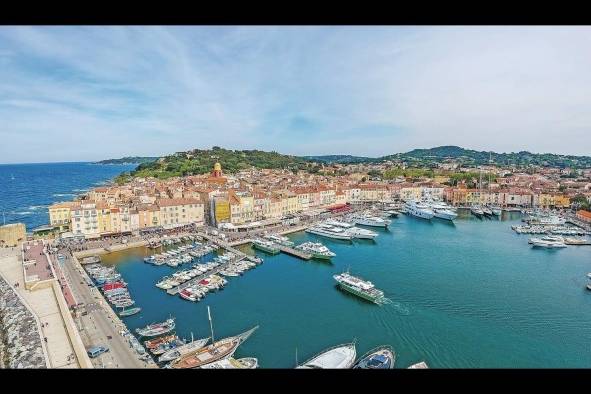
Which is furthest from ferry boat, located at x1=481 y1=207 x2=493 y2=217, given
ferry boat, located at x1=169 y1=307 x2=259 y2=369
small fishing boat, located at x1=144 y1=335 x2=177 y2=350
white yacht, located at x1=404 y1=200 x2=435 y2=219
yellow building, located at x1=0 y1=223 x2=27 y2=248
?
yellow building, located at x1=0 y1=223 x2=27 y2=248

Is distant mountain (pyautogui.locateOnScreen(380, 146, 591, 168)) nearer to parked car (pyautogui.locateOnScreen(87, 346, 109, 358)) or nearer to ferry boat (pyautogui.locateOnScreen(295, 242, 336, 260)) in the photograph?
ferry boat (pyautogui.locateOnScreen(295, 242, 336, 260))

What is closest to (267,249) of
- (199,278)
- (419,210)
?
(199,278)

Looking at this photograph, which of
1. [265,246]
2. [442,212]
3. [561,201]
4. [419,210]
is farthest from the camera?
[561,201]

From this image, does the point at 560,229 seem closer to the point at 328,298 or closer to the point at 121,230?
the point at 328,298

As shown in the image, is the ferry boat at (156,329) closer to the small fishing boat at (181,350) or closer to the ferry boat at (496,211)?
the small fishing boat at (181,350)

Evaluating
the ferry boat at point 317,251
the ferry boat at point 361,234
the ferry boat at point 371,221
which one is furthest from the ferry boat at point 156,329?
the ferry boat at point 371,221

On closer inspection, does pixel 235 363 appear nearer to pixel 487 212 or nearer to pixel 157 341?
pixel 157 341
